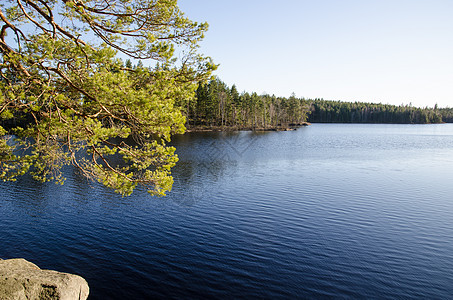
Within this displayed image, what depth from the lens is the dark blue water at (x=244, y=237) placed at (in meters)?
10.8

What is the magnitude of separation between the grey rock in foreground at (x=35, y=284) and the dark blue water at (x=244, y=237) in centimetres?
133

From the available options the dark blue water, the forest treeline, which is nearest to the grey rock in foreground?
the dark blue water

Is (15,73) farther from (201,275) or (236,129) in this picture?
(236,129)

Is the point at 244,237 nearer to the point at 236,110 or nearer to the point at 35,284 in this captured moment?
the point at 35,284

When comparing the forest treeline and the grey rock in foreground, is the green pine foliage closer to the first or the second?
the grey rock in foreground

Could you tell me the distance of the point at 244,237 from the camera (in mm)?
14664

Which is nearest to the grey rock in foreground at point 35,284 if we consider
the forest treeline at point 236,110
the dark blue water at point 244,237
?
the dark blue water at point 244,237

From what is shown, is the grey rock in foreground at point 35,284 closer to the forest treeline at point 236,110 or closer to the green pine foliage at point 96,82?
the green pine foliage at point 96,82

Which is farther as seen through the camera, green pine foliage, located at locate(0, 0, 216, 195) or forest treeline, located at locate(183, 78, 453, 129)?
forest treeline, located at locate(183, 78, 453, 129)

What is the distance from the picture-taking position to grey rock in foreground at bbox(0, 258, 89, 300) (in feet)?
26.0

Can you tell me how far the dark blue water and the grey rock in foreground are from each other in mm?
Result: 1332

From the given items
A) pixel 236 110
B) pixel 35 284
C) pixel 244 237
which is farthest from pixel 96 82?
pixel 236 110

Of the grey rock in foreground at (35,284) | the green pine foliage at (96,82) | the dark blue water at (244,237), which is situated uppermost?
the green pine foliage at (96,82)

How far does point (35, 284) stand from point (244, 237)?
9.03 meters
